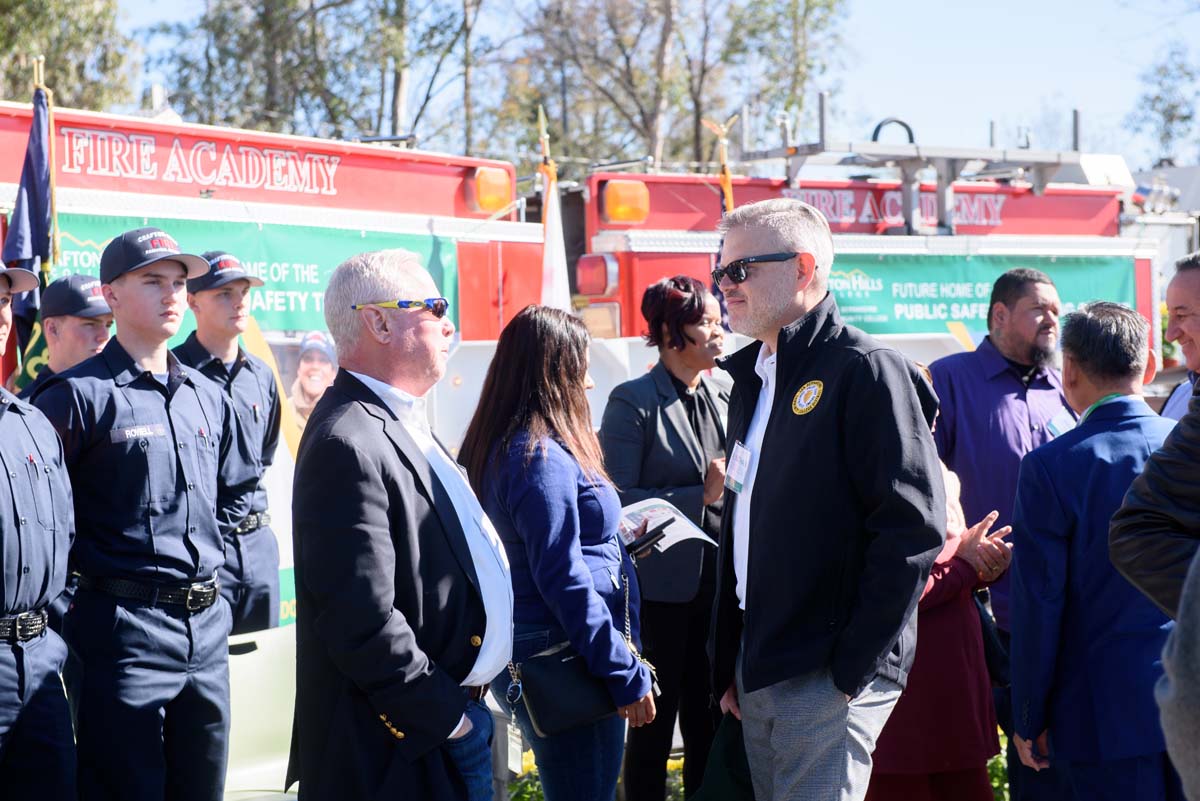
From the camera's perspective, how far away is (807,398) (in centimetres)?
284

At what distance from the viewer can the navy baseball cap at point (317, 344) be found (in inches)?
216

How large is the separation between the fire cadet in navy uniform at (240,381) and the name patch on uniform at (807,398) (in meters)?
2.58

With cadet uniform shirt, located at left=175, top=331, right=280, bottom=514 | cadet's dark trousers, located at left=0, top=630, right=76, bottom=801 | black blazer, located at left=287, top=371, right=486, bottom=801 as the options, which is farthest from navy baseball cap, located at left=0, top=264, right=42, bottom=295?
cadet uniform shirt, located at left=175, top=331, right=280, bottom=514

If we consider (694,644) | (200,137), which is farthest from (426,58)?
(694,644)

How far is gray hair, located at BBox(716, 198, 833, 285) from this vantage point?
301cm

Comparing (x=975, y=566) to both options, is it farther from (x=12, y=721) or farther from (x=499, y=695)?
(x=12, y=721)

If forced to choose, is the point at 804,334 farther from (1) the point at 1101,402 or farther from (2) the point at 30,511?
(2) the point at 30,511

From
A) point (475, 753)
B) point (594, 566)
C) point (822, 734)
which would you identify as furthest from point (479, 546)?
point (822, 734)

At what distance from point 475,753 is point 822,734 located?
31.1 inches

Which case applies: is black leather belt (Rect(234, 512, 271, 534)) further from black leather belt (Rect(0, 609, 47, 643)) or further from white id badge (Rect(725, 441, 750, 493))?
white id badge (Rect(725, 441, 750, 493))

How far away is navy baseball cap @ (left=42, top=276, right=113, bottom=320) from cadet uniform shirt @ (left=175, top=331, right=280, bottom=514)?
435 millimetres

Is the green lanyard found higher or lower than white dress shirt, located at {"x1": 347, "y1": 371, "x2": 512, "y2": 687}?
higher

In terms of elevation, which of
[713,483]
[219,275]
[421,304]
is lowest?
[713,483]

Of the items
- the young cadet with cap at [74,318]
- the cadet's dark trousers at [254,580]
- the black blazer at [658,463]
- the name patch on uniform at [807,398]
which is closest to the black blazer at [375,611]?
the name patch on uniform at [807,398]
